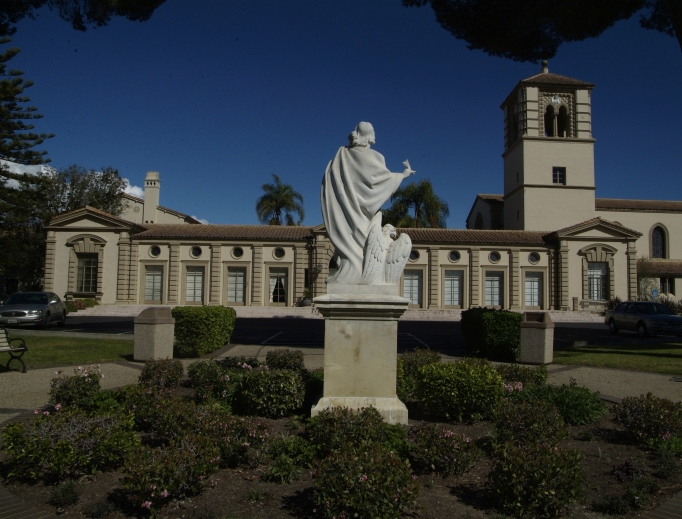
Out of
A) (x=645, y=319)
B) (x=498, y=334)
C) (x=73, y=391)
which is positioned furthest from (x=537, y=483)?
(x=645, y=319)

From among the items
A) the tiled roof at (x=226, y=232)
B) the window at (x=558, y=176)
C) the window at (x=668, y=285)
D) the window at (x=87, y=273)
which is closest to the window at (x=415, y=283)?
the tiled roof at (x=226, y=232)

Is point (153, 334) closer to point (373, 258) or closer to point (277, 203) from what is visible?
point (373, 258)

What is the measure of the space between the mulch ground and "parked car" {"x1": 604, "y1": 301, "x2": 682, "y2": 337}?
17.6 metres

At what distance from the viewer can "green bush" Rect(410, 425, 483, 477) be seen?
4652mm

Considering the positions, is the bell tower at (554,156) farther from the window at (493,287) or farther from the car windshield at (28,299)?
the car windshield at (28,299)

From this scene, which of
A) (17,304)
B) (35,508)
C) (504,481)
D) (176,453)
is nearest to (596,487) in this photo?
(504,481)

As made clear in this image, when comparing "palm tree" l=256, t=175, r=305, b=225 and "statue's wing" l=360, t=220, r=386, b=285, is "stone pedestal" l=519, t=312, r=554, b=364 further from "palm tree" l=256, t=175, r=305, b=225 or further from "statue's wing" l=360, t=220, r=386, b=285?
"palm tree" l=256, t=175, r=305, b=225

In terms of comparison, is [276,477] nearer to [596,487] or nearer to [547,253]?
[596,487]

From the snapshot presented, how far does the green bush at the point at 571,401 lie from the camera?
21.1 feet

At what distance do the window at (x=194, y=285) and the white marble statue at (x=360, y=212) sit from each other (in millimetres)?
28559

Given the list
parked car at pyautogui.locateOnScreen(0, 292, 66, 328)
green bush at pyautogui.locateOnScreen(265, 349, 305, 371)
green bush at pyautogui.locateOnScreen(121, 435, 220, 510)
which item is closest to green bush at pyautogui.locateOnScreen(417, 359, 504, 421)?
green bush at pyautogui.locateOnScreen(265, 349, 305, 371)

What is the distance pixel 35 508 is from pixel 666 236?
163 feet

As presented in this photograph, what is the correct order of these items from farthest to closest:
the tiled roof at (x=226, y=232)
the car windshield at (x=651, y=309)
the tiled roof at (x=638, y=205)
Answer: the tiled roof at (x=638, y=205) → the tiled roof at (x=226, y=232) → the car windshield at (x=651, y=309)

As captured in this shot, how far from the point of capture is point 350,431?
192 inches
